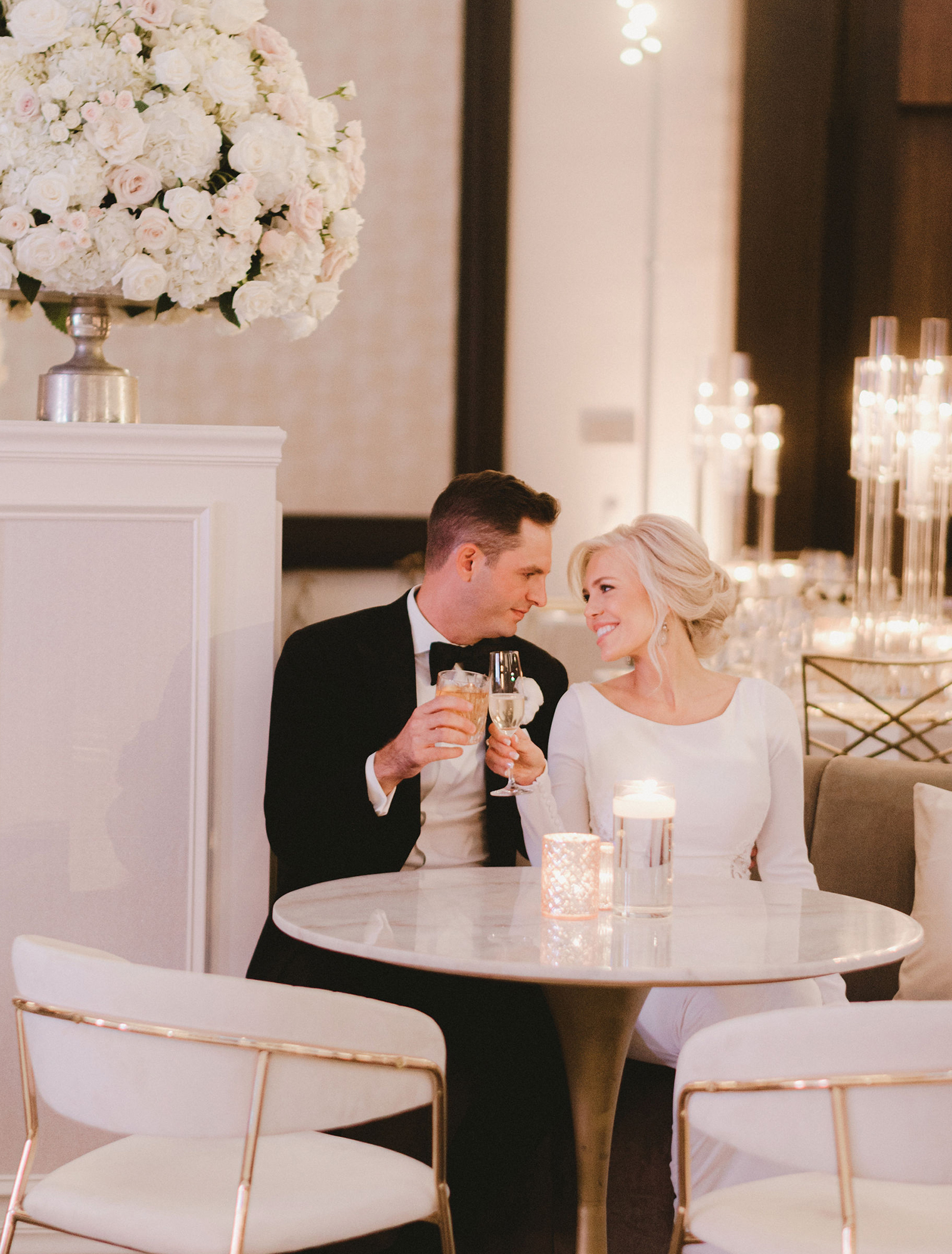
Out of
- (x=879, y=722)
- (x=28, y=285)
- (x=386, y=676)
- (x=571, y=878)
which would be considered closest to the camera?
(x=571, y=878)

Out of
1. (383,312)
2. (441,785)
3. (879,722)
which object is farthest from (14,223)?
(383,312)

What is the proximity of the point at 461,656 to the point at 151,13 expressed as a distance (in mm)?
1228

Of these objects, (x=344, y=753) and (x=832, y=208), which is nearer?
(x=344, y=753)

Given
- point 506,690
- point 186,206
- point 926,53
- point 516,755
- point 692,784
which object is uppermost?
point 926,53

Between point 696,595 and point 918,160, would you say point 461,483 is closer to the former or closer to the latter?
point 696,595

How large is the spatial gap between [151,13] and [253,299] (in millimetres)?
460

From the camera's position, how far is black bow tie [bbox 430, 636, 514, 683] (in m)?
2.53

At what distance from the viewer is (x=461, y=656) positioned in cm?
256

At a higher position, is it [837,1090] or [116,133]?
[116,133]

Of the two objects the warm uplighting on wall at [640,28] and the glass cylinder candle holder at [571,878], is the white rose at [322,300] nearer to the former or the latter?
the glass cylinder candle holder at [571,878]

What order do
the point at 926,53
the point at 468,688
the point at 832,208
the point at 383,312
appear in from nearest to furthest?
the point at 468,688 → the point at 383,312 → the point at 926,53 → the point at 832,208

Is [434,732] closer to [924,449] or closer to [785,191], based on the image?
[924,449]

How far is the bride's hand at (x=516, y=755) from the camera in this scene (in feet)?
6.82

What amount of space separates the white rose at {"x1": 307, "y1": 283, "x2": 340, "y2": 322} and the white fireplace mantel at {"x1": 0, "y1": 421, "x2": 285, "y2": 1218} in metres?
0.26
